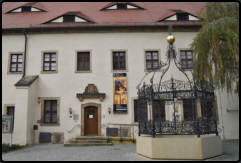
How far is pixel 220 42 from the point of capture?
10.6 meters

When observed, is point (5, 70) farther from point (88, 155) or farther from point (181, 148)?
point (181, 148)

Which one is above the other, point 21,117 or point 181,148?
point 21,117

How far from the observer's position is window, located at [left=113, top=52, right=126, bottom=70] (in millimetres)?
14100

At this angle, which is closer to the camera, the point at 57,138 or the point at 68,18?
the point at 57,138

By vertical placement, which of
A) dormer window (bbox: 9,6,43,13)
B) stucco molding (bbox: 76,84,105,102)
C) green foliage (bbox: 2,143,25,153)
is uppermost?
dormer window (bbox: 9,6,43,13)

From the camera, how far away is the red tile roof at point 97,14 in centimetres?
1495

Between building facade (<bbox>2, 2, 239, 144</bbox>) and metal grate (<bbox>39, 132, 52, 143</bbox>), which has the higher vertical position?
building facade (<bbox>2, 2, 239, 144</bbox>)

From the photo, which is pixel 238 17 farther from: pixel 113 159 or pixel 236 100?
pixel 113 159

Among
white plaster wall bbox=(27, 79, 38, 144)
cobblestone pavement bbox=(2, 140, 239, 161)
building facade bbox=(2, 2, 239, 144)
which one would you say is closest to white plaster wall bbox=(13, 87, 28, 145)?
building facade bbox=(2, 2, 239, 144)

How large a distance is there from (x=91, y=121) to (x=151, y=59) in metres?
5.19

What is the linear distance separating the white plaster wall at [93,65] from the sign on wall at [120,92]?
9.9 inches

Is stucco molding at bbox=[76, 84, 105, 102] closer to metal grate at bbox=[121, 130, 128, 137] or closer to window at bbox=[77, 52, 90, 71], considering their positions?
window at bbox=[77, 52, 90, 71]

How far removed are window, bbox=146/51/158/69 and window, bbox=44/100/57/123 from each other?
6.07 metres

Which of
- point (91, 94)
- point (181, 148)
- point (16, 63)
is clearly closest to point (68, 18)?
point (16, 63)
